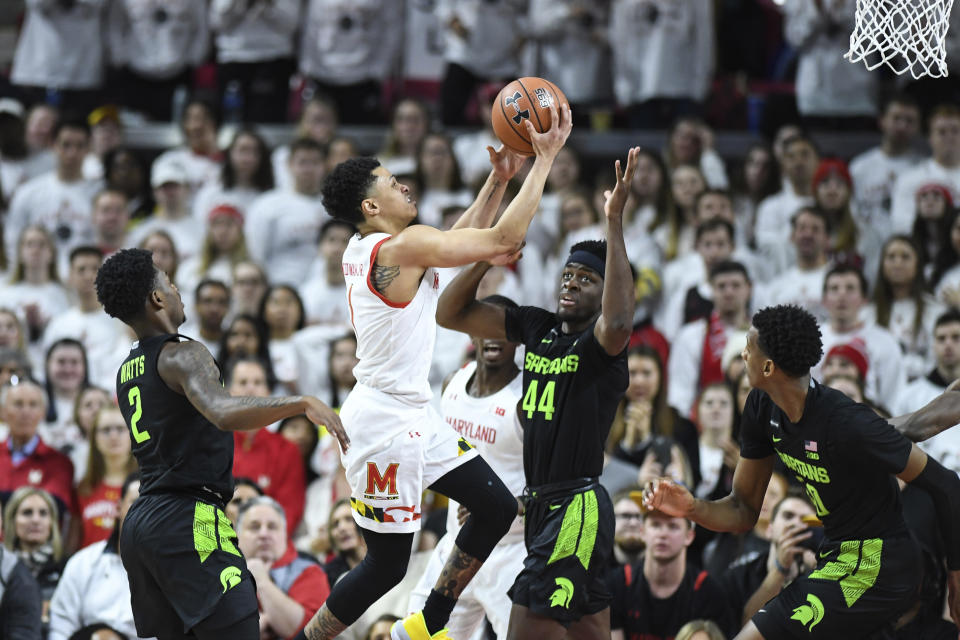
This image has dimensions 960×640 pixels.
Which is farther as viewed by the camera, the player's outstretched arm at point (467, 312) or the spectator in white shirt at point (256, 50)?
the spectator in white shirt at point (256, 50)

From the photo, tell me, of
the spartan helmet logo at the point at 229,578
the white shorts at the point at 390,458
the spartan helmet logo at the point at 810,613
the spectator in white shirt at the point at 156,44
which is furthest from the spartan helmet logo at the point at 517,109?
the spectator in white shirt at the point at 156,44

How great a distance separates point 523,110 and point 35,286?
22.4ft

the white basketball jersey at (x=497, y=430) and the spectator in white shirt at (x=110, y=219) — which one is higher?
the spectator in white shirt at (x=110, y=219)

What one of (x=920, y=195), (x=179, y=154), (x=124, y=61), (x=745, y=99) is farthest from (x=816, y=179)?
(x=124, y=61)

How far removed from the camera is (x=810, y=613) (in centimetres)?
608

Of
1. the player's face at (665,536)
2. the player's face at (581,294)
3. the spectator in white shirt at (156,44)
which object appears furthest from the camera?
the spectator in white shirt at (156,44)

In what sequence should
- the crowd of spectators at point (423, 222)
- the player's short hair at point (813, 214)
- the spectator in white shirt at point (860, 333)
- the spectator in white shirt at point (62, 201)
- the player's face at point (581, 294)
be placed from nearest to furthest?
the player's face at point (581, 294), the crowd of spectators at point (423, 222), the spectator in white shirt at point (860, 333), the player's short hair at point (813, 214), the spectator in white shirt at point (62, 201)

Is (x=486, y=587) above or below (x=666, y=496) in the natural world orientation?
below

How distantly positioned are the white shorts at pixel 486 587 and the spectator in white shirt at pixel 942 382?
3505mm

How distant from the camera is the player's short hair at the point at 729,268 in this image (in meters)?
10.4

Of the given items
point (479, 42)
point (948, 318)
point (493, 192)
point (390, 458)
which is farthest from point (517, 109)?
point (479, 42)

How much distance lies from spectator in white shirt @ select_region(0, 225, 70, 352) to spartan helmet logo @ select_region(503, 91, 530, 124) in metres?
6.61

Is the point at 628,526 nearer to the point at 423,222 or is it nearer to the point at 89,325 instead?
the point at 423,222

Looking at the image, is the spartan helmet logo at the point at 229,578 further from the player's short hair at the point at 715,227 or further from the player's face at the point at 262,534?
the player's short hair at the point at 715,227
